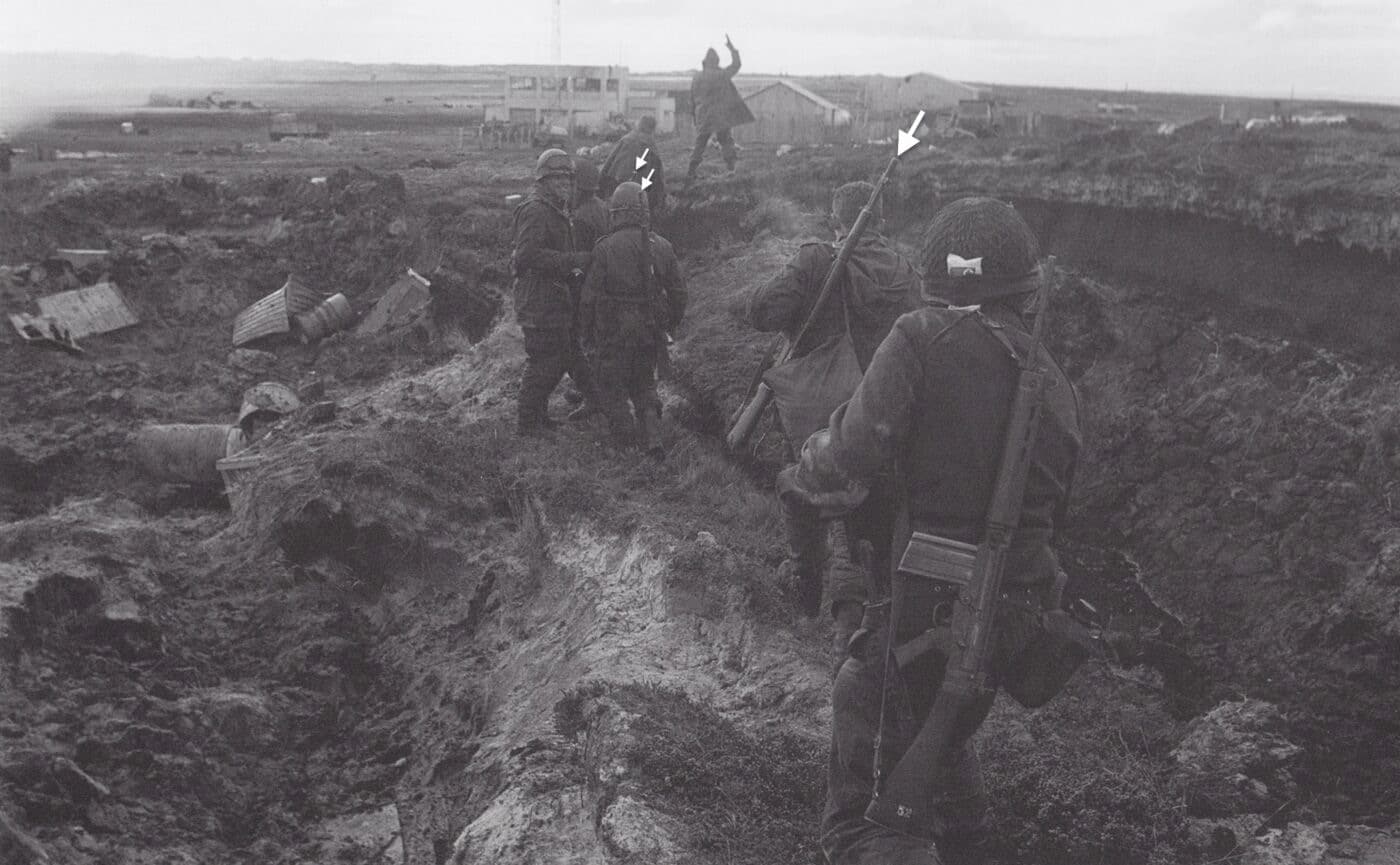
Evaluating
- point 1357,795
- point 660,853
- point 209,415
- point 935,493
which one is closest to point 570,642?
point 660,853

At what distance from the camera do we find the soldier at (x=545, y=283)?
8.87m

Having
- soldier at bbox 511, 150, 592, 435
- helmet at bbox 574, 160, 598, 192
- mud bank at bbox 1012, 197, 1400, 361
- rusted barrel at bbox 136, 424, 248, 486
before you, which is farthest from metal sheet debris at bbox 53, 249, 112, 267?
mud bank at bbox 1012, 197, 1400, 361

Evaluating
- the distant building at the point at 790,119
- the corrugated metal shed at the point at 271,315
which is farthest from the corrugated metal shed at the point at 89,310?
the distant building at the point at 790,119

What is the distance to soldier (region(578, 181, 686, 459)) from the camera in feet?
28.0

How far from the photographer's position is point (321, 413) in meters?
10.1

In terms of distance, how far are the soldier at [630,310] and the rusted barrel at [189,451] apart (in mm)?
3292

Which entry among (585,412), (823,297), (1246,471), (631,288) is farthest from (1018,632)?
(1246,471)

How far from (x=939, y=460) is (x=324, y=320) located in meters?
11.7

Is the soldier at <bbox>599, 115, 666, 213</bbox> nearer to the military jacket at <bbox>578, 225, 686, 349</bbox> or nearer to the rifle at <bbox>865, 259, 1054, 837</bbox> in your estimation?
the military jacket at <bbox>578, 225, 686, 349</bbox>

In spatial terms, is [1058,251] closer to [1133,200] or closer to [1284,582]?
[1133,200]

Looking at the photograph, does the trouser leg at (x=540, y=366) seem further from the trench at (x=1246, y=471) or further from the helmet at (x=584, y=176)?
the helmet at (x=584, y=176)

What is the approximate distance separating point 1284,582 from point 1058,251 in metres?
6.78

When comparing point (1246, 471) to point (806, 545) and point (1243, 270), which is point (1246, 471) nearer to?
point (1243, 270)

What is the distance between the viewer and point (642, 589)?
6539 millimetres
